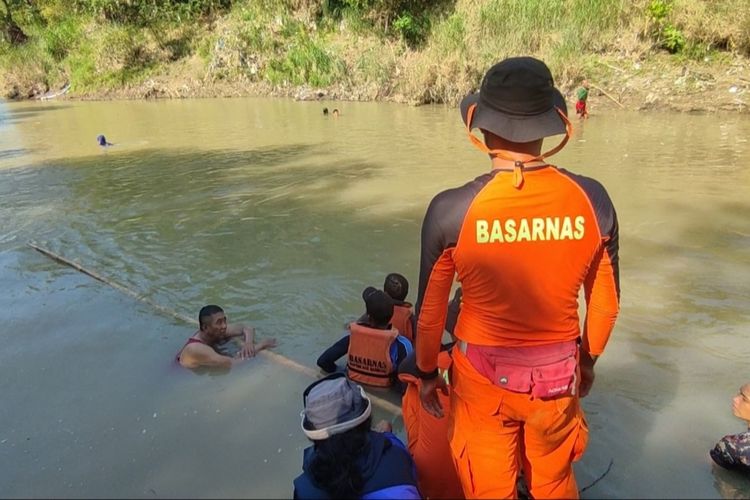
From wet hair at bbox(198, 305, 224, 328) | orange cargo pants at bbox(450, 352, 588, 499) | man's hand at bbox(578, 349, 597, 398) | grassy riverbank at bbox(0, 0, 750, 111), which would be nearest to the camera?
orange cargo pants at bbox(450, 352, 588, 499)

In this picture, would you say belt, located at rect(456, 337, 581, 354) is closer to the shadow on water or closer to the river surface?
the river surface

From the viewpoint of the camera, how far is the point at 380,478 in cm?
202

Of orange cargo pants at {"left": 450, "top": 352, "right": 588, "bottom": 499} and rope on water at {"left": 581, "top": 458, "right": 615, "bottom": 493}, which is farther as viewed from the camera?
rope on water at {"left": 581, "top": 458, "right": 615, "bottom": 493}

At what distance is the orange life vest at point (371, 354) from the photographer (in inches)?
152

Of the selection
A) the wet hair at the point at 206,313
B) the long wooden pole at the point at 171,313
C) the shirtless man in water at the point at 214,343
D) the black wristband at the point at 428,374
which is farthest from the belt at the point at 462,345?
the wet hair at the point at 206,313

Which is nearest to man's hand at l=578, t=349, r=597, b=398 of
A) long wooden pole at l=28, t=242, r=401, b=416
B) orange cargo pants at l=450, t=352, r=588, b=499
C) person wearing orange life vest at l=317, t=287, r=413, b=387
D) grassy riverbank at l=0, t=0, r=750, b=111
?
orange cargo pants at l=450, t=352, r=588, b=499

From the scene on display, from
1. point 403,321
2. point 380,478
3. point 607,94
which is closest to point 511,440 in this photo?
point 380,478

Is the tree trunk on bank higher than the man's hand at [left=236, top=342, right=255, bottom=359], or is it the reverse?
the tree trunk on bank

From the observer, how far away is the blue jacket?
6.55 ft

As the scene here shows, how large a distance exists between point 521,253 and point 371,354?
228cm

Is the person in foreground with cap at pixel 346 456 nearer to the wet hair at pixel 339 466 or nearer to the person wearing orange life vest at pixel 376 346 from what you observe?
the wet hair at pixel 339 466

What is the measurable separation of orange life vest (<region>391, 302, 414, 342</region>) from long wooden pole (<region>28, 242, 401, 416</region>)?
0.56 metres

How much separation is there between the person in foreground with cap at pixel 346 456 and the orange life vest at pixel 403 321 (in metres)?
2.08

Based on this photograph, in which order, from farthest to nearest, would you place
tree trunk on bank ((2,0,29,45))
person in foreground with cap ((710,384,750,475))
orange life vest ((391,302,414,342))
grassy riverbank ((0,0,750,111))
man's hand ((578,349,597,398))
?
1. tree trunk on bank ((2,0,29,45))
2. grassy riverbank ((0,0,750,111))
3. orange life vest ((391,302,414,342))
4. person in foreground with cap ((710,384,750,475))
5. man's hand ((578,349,597,398))
